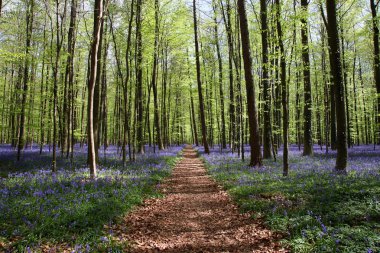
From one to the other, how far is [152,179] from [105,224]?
5.97m

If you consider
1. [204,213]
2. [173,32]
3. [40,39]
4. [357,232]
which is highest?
[173,32]

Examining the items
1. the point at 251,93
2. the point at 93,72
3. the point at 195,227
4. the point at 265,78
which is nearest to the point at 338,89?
the point at 251,93

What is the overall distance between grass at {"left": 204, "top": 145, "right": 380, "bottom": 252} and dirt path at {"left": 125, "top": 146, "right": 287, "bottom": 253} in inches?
17.3

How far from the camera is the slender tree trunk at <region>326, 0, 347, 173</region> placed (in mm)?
10742

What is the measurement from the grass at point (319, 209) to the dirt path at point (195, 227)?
441mm

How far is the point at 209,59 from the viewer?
3588cm

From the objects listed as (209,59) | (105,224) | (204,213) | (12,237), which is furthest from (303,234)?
(209,59)

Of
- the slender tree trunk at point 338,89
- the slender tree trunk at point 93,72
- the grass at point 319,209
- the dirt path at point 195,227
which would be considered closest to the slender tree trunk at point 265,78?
the slender tree trunk at point 338,89

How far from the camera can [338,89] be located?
35.4ft

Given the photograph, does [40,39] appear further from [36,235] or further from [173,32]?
[36,235]

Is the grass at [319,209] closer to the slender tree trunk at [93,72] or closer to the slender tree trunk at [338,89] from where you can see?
the slender tree trunk at [338,89]

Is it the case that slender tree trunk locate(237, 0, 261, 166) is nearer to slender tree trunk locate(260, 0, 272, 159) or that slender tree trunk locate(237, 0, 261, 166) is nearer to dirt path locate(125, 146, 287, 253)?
slender tree trunk locate(260, 0, 272, 159)

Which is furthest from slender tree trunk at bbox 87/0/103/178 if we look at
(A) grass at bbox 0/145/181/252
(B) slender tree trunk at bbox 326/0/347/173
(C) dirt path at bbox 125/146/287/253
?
(B) slender tree trunk at bbox 326/0/347/173

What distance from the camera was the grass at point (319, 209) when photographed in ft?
15.6
